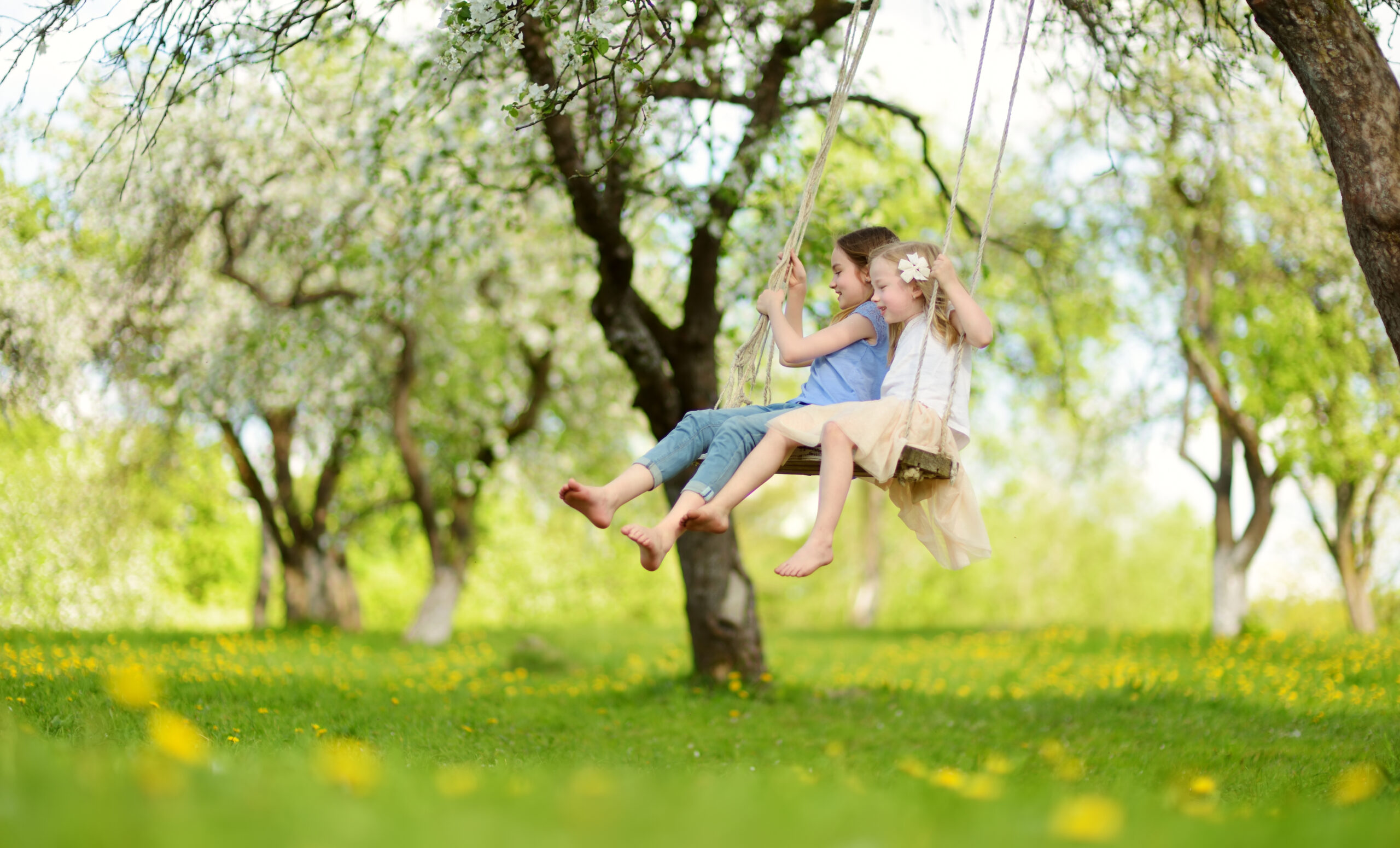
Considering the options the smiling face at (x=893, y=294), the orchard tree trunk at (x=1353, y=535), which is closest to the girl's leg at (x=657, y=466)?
the smiling face at (x=893, y=294)

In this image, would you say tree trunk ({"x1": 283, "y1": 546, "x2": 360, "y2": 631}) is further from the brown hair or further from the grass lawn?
the brown hair

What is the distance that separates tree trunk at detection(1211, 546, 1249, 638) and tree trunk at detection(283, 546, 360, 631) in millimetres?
9768

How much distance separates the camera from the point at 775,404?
438 cm

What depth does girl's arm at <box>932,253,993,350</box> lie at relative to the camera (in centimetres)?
408

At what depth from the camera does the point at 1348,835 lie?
6.54 feet

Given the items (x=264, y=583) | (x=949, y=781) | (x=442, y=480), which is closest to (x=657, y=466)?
(x=949, y=781)

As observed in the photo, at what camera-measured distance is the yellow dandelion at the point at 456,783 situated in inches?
76.6

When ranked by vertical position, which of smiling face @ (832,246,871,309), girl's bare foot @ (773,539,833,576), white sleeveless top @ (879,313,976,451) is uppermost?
smiling face @ (832,246,871,309)

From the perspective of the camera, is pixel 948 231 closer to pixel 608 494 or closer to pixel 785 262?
pixel 785 262

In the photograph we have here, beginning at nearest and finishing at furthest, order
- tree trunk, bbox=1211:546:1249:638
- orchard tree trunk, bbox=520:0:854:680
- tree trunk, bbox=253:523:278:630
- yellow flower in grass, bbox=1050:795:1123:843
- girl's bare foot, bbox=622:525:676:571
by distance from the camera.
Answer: yellow flower in grass, bbox=1050:795:1123:843
girl's bare foot, bbox=622:525:676:571
orchard tree trunk, bbox=520:0:854:680
tree trunk, bbox=1211:546:1249:638
tree trunk, bbox=253:523:278:630

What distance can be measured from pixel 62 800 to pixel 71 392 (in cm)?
949

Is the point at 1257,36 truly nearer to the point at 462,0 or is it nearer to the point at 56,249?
the point at 462,0

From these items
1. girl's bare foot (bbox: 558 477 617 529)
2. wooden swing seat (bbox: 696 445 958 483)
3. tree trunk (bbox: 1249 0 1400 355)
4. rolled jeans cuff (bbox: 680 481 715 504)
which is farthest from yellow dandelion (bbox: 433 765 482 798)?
tree trunk (bbox: 1249 0 1400 355)

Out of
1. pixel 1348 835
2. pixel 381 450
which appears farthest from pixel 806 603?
pixel 1348 835
